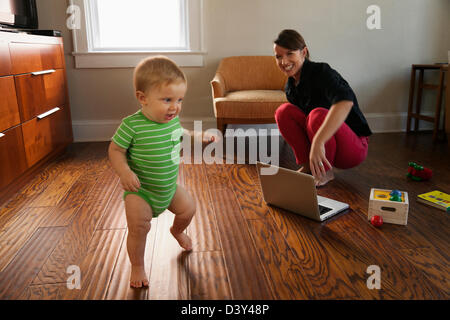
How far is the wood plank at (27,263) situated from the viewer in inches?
44.3

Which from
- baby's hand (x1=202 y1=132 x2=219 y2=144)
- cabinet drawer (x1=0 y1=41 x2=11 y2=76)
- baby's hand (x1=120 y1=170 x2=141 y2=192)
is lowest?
baby's hand (x1=120 y1=170 x2=141 y2=192)

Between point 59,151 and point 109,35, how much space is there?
3.67 feet

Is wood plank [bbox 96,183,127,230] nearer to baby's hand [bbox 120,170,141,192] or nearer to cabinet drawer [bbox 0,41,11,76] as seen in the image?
baby's hand [bbox 120,170,141,192]

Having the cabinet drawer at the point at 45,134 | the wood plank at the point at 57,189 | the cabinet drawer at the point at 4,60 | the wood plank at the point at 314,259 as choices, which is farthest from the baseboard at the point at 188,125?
the wood plank at the point at 314,259

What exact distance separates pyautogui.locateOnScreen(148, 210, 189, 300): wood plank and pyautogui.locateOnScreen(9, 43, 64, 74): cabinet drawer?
1.23 metres

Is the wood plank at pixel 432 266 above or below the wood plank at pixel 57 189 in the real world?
below

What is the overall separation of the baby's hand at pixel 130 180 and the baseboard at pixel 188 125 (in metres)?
2.22

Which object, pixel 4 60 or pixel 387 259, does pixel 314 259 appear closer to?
pixel 387 259

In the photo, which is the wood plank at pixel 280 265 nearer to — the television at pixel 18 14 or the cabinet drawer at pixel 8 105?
the cabinet drawer at pixel 8 105

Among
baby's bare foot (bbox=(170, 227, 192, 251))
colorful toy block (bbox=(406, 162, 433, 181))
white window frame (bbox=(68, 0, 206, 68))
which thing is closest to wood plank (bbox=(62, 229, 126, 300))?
baby's bare foot (bbox=(170, 227, 192, 251))

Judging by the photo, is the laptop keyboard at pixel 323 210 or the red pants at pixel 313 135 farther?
the red pants at pixel 313 135

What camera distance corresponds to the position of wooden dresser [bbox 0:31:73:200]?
5.98ft

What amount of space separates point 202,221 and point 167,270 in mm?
397
